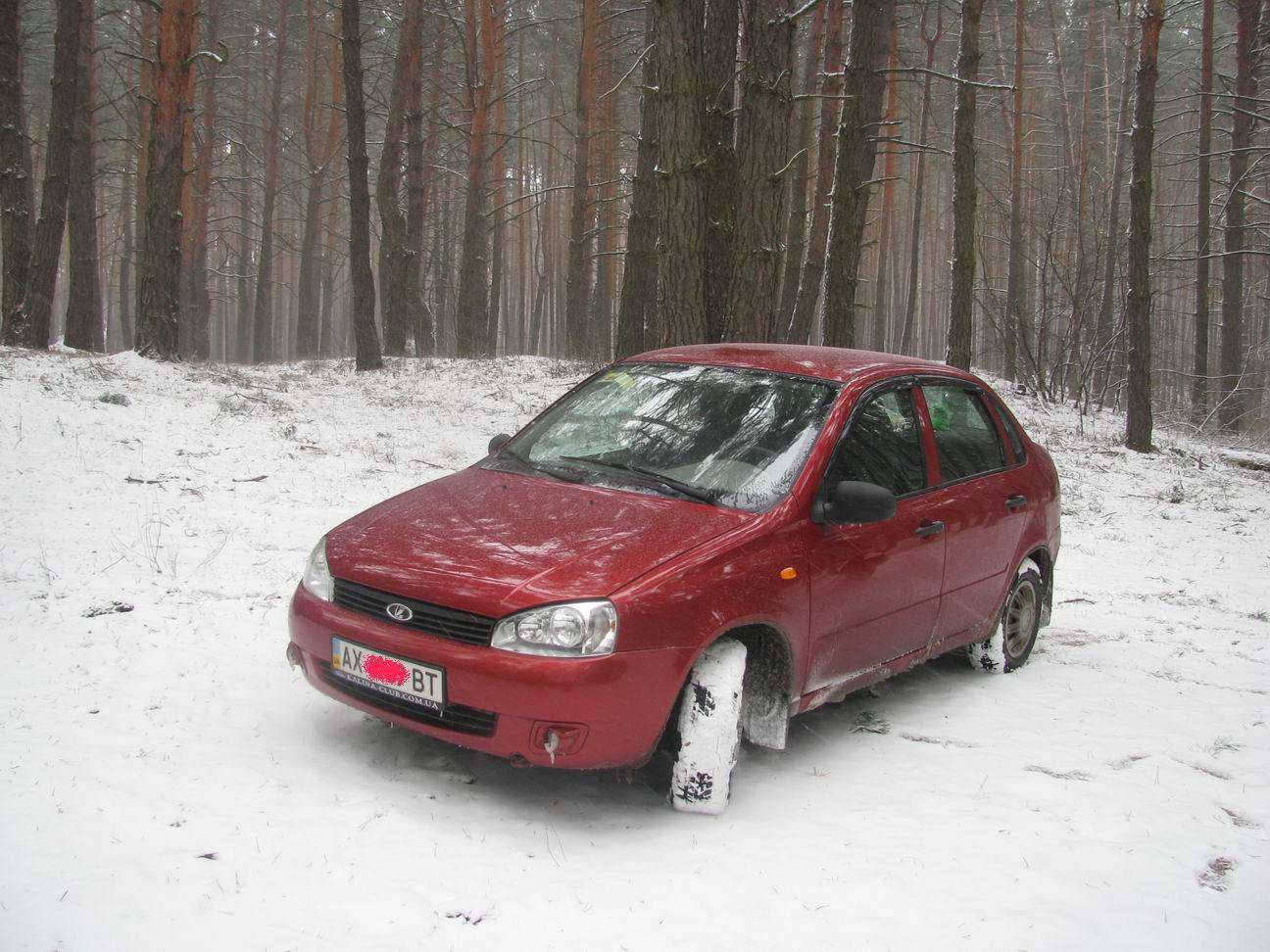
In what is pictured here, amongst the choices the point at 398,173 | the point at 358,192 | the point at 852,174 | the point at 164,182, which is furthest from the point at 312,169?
the point at 852,174

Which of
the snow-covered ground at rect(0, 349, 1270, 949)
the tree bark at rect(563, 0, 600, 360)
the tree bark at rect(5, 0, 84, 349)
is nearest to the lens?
the snow-covered ground at rect(0, 349, 1270, 949)

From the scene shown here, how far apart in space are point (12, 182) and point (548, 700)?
42.8 ft

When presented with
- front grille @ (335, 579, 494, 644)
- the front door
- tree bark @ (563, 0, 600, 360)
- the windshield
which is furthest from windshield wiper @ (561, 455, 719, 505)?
tree bark @ (563, 0, 600, 360)

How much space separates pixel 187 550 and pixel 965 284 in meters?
13.2

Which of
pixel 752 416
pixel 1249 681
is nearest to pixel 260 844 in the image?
pixel 752 416

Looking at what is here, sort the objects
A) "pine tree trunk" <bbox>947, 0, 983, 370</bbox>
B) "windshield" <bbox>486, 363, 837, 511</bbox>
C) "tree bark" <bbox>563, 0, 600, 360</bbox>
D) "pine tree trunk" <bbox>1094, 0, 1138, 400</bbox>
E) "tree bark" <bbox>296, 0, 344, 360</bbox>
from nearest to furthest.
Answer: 1. "windshield" <bbox>486, 363, 837, 511</bbox>
2. "pine tree trunk" <bbox>947, 0, 983, 370</bbox>
3. "pine tree trunk" <bbox>1094, 0, 1138, 400</bbox>
4. "tree bark" <bbox>563, 0, 600, 360</bbox>
5. "tree bark" <bbox>296, 0, 344, 360</bbox>

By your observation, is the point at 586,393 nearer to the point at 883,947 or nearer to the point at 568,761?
the point at 568,761

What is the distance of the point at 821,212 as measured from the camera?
17562mm

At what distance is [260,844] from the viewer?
318 centimetres

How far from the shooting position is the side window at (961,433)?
16.5 feet

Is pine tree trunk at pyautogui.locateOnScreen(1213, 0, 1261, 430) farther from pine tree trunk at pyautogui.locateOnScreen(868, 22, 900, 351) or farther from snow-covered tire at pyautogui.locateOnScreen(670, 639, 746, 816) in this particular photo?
snow-covered tire at pyautogui.locateOnScreen(670, 639, 746, 816)

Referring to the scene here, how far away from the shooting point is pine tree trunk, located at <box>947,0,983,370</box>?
50.0 ft

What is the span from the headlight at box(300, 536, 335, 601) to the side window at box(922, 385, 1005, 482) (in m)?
2.92

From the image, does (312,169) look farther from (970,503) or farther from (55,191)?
(970,503)
